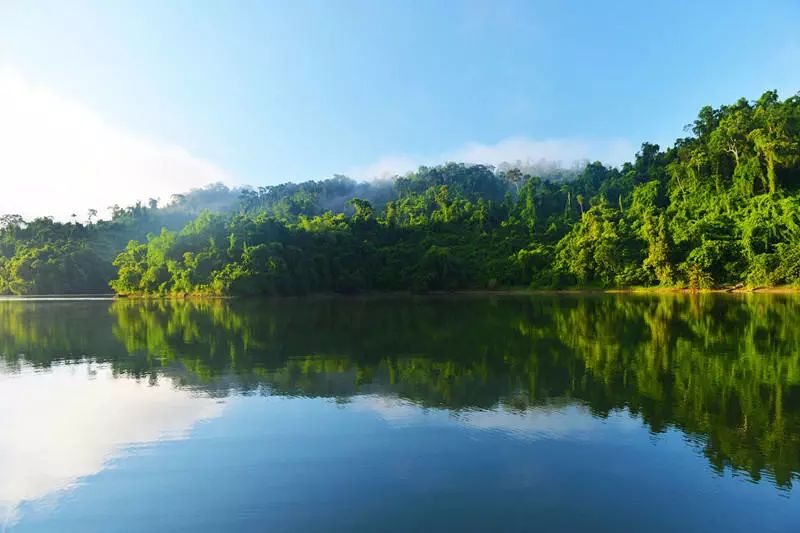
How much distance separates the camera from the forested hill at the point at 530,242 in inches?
1770

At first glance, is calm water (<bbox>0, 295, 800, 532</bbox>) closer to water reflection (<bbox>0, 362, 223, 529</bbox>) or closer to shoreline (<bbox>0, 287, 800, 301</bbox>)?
water reflection (<bbox>0, 362, 223, 529</bbox>)

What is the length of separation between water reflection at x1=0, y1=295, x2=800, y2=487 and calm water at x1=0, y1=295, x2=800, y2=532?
0.07 metres

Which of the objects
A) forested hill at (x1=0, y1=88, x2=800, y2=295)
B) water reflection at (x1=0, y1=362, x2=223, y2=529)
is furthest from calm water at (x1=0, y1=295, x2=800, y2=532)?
forested hill at (x1=0, y1=88, x2=800, y2=295)

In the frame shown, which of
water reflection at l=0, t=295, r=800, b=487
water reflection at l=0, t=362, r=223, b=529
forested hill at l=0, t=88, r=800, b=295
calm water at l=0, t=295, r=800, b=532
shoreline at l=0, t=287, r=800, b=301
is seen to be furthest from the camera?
forested hill at l=0, t=88, r=800, b=295

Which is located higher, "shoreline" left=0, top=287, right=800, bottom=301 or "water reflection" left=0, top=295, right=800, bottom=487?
"water reflection" left=0, top=295, right=800, bottom=487

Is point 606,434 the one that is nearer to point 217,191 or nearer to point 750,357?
point 750,357

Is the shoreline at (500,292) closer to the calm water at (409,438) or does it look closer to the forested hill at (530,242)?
the forested hill at (530,242)

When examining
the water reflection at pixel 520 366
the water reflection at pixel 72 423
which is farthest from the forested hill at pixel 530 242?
the water reflection at pixel 72 423

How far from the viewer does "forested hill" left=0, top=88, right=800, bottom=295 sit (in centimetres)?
4497

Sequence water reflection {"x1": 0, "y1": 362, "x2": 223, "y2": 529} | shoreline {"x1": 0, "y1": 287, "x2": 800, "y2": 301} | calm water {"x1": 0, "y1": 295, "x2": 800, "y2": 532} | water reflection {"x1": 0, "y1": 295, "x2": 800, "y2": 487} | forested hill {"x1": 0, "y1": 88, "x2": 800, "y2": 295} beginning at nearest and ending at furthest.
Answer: calm water {"x1": 0, "y1": 295, "x2": 800, "y2": 532}
water reflection {"x1": 0, "y1": 362, "x2": 223, "y2": 529}
water reflection {"x1": 0, "y1": 295, "x2": 800, "y2": 487}
shoreline {"x1": 0, "y1": 287, "x2": 800, "y2": 301}
forested hill {"x1": 0, "y1": 88, "x2": 800, "y2": 295}

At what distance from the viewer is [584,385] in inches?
393

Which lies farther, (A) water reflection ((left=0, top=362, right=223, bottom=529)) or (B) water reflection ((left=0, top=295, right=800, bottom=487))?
(B) water reflection ((left=0, top=295, right=800, bottom=487))

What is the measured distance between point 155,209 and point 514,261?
6964 centimetres

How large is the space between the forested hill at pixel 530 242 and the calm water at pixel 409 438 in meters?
34.1
